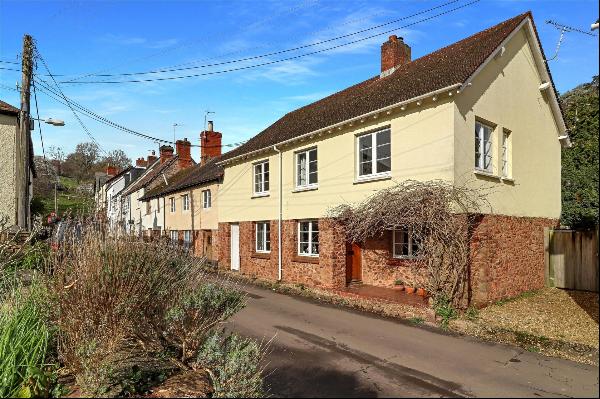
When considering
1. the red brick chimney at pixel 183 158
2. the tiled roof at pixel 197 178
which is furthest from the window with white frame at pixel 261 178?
the red brick chimney at pixel 183 158

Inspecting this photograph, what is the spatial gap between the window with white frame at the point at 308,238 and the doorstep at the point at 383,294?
6.99 feet

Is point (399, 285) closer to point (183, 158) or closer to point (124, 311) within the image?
point (124, 311)

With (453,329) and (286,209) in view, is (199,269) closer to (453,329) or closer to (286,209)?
(453,329)

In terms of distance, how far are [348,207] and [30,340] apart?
30.3 ft

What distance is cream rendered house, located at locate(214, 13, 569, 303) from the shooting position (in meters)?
11.1

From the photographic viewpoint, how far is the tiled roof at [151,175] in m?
36.8

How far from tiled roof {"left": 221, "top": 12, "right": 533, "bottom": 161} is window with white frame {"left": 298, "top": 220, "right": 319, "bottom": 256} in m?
3.34

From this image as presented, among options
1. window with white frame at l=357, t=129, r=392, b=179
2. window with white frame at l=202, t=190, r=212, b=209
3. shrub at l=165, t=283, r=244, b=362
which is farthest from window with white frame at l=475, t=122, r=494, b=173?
window with white frame at l=202, t=190, r=212, b=209

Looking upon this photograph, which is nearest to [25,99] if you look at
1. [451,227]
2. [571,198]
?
[451,227]

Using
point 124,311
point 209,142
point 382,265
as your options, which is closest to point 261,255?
point 382,265

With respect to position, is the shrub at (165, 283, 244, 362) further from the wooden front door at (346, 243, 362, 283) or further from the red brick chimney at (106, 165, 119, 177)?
the red brick chimney at (106, 165, 119, 177)

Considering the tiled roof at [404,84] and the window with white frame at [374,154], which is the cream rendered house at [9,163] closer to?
the tiled roof at [404,84]

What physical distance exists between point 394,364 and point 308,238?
28.8 feet

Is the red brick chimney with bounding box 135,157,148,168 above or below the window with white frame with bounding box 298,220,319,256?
above
